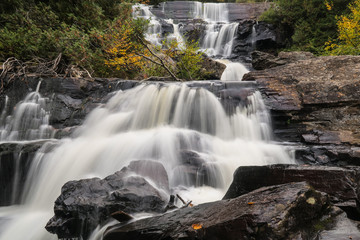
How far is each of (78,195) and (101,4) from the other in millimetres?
9244

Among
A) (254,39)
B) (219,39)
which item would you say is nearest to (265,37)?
(254,39)

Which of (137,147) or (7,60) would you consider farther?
(7,60)

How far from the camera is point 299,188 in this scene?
1937mm

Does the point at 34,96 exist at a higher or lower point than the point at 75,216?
higher

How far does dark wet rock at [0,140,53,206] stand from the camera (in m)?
4.27

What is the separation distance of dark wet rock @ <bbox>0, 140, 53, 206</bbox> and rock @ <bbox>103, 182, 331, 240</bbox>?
3.25 metres

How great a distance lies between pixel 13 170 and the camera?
14.6 ft

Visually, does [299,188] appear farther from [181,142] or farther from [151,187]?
[181,142]

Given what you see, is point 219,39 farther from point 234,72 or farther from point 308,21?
point 308,21

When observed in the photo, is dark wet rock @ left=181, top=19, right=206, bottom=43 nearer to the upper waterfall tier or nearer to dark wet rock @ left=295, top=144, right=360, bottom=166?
the upper waterfall tier

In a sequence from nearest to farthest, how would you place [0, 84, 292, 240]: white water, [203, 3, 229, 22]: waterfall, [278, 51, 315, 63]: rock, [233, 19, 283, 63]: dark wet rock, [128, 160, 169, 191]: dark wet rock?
1. [128, 160, 169, 191]: dark wet rock
2. [0, 84, 292, 240]: white water
3. [278, 51, 315, 63]: rock
4. [233, 19, 283, 63]: dark wet rock
5. [203, 3, 229, 22]: waterfall

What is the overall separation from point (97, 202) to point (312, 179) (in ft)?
8.78

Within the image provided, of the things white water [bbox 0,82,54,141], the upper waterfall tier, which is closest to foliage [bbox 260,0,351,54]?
the upper waterfall tier

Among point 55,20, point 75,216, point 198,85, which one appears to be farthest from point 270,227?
point 55,20
